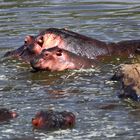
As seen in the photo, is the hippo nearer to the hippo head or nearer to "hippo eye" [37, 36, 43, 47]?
"hippo eye" [37, 36, 43, 47]

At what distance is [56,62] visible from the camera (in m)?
10.7

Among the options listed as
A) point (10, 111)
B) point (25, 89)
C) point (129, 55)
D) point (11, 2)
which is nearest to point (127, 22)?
point (129, 55)

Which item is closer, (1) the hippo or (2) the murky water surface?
(2) the murky water surface

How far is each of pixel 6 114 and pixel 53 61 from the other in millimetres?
2781

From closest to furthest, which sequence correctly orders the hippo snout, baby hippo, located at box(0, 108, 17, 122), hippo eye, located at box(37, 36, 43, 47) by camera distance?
baby hippo, located at box(0, 108, 17, 122) < the hippo snout < hippo eye, located at box(37, 36, 43, 47)

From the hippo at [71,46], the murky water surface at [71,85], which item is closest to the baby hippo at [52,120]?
the murky water surface at [71,85]

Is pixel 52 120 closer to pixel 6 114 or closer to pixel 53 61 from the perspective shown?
pixel 6 114

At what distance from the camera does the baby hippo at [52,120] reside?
24.6 ft

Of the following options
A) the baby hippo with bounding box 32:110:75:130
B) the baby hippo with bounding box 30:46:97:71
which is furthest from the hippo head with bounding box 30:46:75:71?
the baby hippo with bounding box 32:110:75:130

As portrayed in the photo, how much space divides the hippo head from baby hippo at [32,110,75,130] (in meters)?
3.02

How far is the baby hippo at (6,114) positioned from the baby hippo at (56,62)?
8.55ft

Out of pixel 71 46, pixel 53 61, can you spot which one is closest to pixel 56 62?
pixel 53 61

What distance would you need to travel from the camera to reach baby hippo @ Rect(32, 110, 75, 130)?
749 cm

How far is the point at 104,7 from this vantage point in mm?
16906
